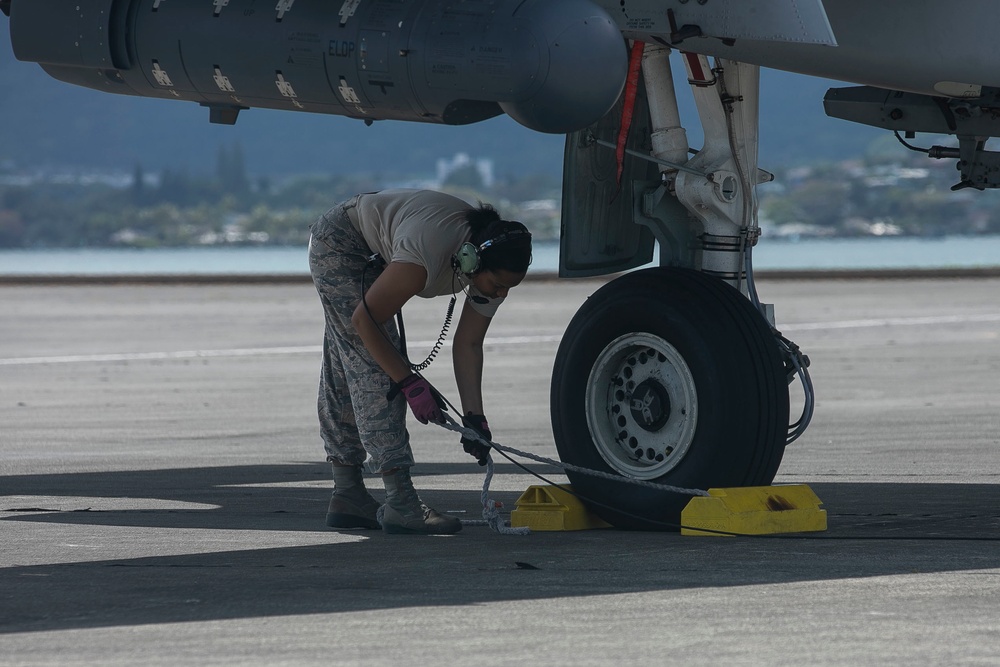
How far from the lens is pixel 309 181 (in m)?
168

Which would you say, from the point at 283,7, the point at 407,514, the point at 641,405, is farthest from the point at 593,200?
the point at 407,514

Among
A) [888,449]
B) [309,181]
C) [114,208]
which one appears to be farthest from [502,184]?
[888,449]

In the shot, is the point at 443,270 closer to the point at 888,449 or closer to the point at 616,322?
the point at 616,322

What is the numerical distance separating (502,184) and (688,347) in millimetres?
150748

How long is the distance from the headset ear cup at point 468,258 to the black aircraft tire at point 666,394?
1090mm

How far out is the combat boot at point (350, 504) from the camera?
8.65 meters

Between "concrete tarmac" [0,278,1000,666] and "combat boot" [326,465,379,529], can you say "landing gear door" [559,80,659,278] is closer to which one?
"concrete tarmac" [0,278,1000,666]

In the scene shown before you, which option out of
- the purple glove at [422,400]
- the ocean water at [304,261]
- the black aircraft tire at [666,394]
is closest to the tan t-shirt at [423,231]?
the purple glove at [422,400]

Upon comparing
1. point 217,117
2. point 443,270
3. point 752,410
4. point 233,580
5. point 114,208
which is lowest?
point 233,580

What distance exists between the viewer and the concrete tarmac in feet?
18.1

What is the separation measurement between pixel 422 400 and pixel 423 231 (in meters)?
0.74

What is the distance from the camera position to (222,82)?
880cm

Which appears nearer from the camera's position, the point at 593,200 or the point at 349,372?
the point at 349,372

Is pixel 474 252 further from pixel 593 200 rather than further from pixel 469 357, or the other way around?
pixel 593 200
